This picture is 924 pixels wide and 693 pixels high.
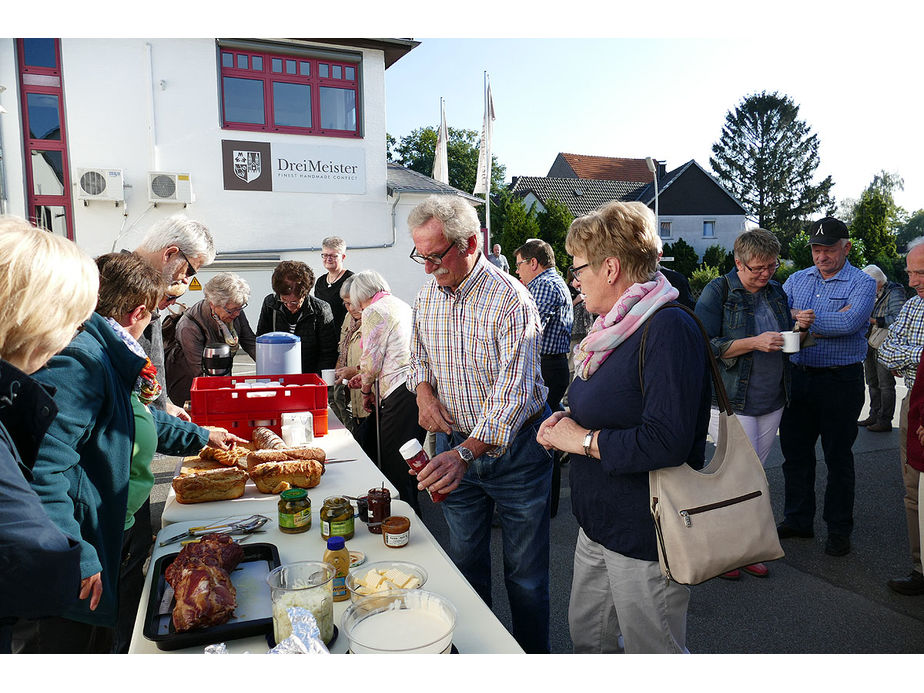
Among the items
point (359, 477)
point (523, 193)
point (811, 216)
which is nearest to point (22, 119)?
point (359, 477)

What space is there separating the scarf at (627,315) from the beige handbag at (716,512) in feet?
0.17

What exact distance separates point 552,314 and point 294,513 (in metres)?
2.82

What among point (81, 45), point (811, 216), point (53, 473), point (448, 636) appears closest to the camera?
point (448, 636)

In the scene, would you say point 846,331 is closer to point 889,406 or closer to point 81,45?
point 889,406

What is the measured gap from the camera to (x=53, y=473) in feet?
4.94

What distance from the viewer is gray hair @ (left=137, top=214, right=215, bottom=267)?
2.65 metres

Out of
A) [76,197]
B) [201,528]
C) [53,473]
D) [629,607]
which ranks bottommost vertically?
[629,607]

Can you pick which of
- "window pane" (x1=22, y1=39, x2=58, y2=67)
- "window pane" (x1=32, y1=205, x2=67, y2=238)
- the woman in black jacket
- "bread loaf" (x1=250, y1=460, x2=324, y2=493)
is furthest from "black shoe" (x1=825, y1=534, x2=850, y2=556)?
"window pane" (x1=22, y1=39, x2=58, y2=67)

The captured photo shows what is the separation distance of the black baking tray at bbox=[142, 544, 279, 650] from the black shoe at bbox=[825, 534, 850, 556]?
3.32 meters

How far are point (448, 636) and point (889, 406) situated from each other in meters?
6.55

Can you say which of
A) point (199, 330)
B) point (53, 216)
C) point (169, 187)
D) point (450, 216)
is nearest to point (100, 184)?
point (169, 187)

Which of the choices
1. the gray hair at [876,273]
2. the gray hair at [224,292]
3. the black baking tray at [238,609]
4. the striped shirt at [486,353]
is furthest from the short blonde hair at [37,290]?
the gray hair at [876,273]

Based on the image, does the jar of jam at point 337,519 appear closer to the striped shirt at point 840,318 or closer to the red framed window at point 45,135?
the striped shirt at point 840,318

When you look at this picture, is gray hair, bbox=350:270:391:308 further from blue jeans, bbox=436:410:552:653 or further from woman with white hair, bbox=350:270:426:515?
blue jeans, bbox=436:410:552:653
